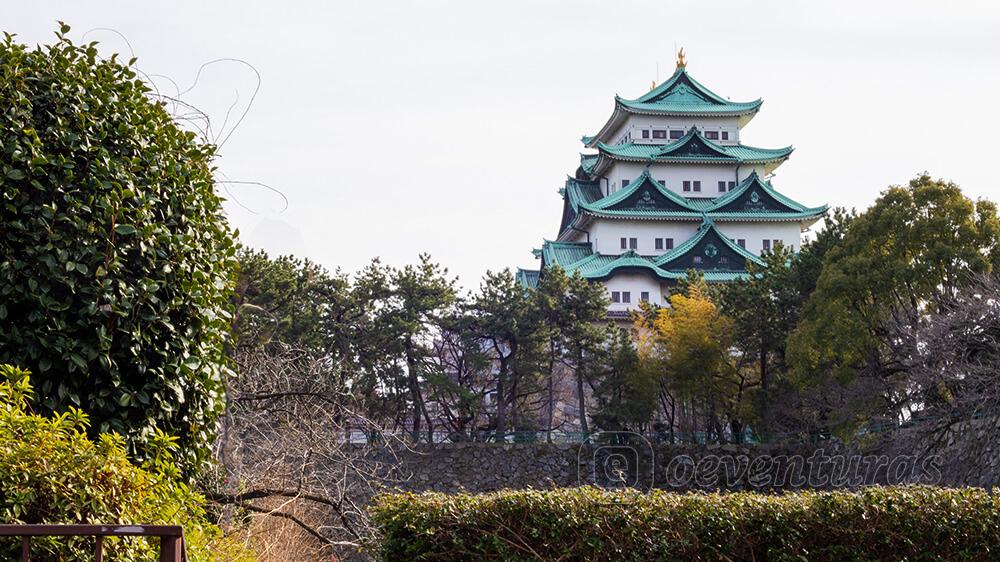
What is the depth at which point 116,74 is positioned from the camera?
5934 mm

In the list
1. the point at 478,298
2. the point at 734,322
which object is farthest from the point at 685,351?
the point at 478,298

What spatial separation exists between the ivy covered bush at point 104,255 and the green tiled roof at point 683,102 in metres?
41.8

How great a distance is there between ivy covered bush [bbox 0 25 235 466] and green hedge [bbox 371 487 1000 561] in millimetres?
3848

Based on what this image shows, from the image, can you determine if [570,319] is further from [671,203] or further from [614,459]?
[671,203]

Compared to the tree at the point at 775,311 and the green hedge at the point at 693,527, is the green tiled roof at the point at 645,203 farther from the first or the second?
the green hedge at the point at 693,527

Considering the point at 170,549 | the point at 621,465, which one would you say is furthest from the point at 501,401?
the point at 170,549

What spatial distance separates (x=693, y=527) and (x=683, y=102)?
40553mm

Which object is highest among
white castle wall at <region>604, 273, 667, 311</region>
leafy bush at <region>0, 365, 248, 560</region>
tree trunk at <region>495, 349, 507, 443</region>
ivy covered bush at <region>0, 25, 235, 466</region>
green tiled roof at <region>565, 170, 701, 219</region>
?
green tiled roof at <region>565, 170, 701, 219</region>

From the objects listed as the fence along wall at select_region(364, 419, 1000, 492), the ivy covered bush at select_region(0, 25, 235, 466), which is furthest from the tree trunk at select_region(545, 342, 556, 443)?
the ivy covered bush at select_region(0, 25, 235, 466)

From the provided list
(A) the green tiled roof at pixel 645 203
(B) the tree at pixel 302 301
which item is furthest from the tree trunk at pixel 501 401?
(A) the green tiled roof at pixel 645 203

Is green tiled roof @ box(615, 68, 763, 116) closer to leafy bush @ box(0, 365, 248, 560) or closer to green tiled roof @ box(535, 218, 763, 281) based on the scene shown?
green tiled roof @ box(535, 218, 763, 281)

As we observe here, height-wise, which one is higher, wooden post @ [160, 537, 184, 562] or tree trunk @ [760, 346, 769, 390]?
tree trunk @ [760, 346, 769, 390]

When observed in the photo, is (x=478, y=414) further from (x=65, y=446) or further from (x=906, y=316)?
(x=65, y=446)

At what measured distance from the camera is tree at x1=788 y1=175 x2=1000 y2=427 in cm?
2305
